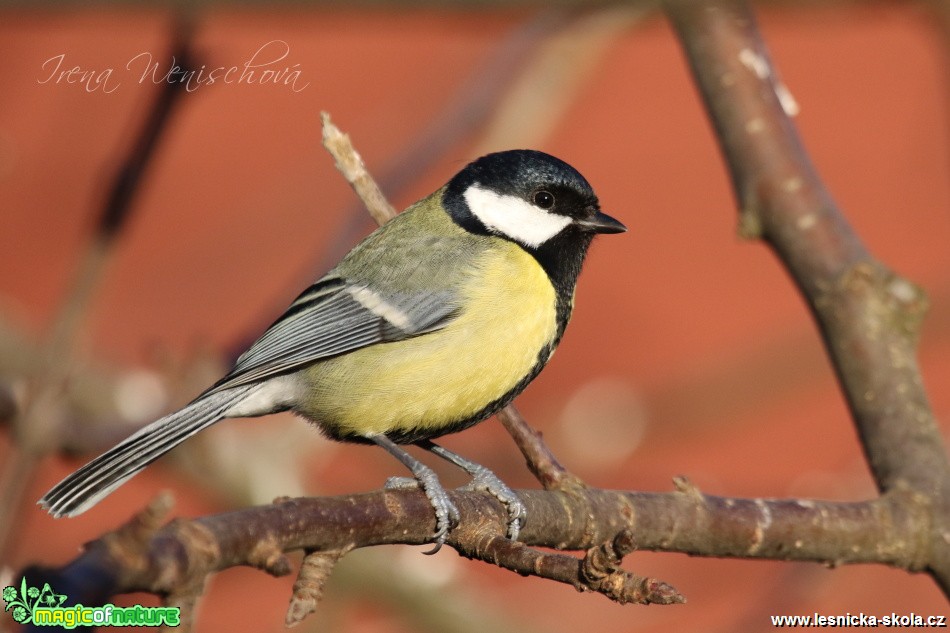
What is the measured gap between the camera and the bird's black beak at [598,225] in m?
2.36

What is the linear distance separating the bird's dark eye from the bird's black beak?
77 millimetres

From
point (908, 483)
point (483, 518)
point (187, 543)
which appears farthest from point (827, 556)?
point (187, 543)

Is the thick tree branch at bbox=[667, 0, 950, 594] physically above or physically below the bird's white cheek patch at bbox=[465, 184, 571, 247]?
below

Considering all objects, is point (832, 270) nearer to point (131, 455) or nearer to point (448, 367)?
point (448, 367)

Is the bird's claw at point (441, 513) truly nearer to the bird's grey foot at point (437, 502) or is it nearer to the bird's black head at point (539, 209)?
the bird's grey foot at point (437, 502)

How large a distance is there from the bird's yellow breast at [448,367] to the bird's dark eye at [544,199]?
0.21 metres

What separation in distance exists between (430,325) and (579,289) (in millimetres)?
3071

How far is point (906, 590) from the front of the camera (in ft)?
9.17

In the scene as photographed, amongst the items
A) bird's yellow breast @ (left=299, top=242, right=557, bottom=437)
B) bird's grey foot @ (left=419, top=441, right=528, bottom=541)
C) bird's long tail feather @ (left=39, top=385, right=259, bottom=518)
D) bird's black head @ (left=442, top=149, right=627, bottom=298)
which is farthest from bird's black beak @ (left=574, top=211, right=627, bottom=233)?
bird's long tail feather @ (left=39, top=385, right=259, bottom=518)

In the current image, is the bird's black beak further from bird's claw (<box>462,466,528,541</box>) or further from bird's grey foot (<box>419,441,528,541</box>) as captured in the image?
bird's claw (<box>462,466,528,541</box>)

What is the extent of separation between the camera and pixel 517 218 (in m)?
2.38

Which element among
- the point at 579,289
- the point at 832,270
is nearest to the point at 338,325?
the point at 832,270

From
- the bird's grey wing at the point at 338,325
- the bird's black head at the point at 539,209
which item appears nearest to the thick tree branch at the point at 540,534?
the bird's grey wing at the point at 338,325

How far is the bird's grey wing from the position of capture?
2.14 m
